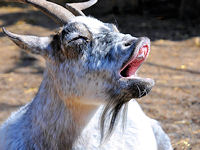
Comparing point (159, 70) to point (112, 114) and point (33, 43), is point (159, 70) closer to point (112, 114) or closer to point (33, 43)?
point (112, 114)

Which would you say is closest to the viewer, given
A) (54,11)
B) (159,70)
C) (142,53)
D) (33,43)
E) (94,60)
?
(142,53)

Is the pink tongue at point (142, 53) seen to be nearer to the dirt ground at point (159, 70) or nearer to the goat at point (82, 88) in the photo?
the goat at point (82, 88)

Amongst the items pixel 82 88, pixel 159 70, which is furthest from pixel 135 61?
pixel 159 70

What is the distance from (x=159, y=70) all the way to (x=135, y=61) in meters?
3.94

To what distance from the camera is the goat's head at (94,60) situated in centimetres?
234

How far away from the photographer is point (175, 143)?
13.3 feet

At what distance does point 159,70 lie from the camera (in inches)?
245

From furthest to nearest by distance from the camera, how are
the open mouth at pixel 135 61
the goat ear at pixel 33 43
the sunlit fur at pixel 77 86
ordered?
1. the goat ear at pixel 33 43
2. the sunlit fur at pixel 77 86
3. the open mouth at pixel 135 61

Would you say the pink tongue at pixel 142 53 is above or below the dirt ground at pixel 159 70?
above

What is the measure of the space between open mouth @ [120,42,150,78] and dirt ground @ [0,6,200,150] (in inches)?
36.5

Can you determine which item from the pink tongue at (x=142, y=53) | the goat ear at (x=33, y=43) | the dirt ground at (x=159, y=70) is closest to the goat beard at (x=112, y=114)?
the pink tongue at (x=142, y=53)

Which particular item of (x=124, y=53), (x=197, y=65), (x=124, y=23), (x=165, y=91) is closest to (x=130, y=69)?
(x=124, y=53)

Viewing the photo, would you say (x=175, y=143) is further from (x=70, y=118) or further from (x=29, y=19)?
(x=29, y=19)

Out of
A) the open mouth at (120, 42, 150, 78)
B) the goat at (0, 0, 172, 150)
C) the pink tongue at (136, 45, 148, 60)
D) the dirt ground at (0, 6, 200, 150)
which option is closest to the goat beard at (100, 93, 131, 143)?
the goat at (0, 0, 172, 150)
